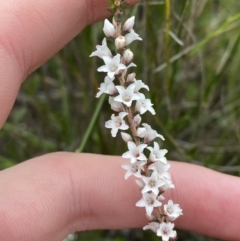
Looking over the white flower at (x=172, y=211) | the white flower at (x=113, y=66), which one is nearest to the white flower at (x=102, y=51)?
the white flower at (x=113, y=66)

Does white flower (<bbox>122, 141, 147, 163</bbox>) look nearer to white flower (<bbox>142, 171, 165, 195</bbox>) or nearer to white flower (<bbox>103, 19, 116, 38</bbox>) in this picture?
white flower (<bbox>142, 171, 165, 195</bbox>)

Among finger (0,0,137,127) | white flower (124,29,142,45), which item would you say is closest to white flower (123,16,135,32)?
white flower (124,29,142,45)

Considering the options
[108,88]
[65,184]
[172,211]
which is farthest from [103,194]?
[108,88]

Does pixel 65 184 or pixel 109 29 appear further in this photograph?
pixel 65 184

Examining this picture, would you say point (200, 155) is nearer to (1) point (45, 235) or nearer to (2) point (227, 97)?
(2) point (227, 97)

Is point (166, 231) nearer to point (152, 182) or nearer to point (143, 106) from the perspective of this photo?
point (152, 182)

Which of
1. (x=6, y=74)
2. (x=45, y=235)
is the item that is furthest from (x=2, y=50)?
(x=45, y=235)

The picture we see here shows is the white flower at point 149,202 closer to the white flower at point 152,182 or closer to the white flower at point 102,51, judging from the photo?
the white flower at point 152,182
